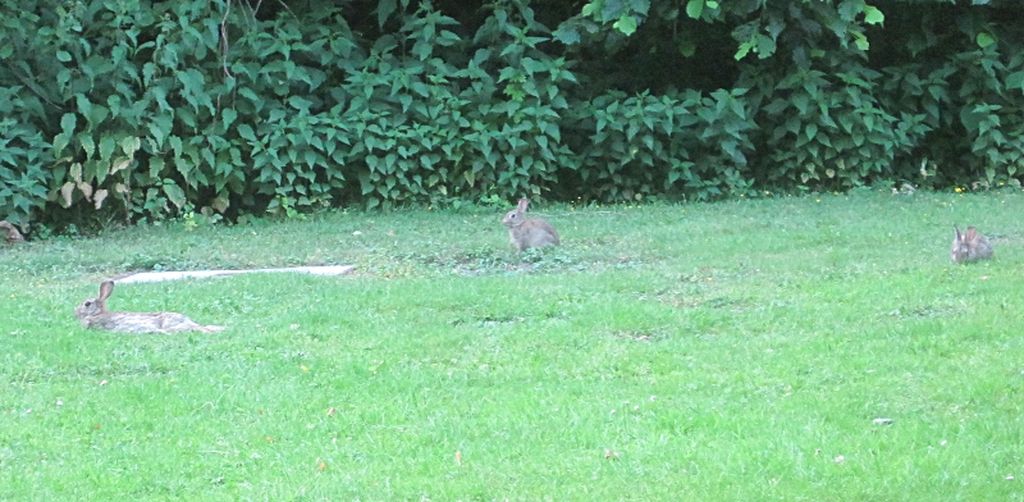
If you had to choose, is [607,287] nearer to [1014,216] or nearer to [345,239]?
[345,239]

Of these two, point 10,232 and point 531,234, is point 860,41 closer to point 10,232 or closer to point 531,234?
point 531,234

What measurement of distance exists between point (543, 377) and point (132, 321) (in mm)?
3159

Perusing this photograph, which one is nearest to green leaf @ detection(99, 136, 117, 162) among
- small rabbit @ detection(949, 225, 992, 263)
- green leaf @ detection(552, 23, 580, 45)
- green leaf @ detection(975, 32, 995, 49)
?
green leaf @ detection(552, 23, 580, 45)

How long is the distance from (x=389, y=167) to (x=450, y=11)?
12.8ft

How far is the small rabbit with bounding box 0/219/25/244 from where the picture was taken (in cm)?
1620

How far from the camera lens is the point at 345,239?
15.3m

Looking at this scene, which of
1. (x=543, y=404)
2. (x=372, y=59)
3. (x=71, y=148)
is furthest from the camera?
(x=372, y=59)

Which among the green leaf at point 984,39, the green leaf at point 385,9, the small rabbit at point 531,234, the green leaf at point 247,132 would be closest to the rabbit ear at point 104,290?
the small rabbit at point 531,234

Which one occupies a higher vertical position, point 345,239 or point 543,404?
point 543,404

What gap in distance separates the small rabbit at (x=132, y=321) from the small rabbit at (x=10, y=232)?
621cm

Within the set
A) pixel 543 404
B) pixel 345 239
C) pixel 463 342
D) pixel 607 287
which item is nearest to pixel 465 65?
pixel 345 239

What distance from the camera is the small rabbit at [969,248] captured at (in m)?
11.8

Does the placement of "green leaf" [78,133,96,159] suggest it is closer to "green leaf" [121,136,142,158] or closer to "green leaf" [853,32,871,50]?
"green leaf" [121,136,142,158]

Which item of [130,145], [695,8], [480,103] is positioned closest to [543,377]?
[130,145]
